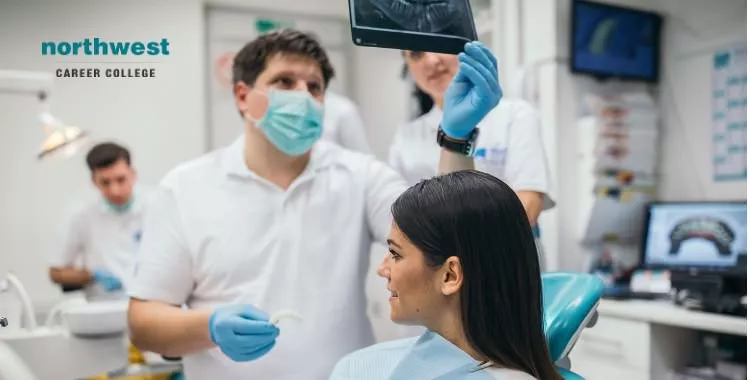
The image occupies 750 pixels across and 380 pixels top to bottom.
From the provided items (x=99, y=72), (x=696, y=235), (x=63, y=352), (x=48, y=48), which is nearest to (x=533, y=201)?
(x=99, y=72)

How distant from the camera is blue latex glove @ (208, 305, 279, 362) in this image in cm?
131

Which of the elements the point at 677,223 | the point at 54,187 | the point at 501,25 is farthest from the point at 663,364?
the point at 54,187

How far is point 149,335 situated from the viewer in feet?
5.06

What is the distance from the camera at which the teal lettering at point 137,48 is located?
1404 millimetres

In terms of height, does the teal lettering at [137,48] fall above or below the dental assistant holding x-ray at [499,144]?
above

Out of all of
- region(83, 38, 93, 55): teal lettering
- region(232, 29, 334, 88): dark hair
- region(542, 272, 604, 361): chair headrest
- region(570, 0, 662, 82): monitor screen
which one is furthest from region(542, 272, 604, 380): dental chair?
region(570, 0, 662, 82): monitor screen

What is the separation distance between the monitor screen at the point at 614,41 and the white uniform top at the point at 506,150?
1538mm

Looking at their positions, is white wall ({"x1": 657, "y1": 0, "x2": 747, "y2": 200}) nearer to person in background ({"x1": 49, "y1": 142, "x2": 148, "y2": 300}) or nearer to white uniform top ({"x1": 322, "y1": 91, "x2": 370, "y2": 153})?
white uniform top ({"x1": 322, "y1": 91, "x2": 370, "y2": 153})

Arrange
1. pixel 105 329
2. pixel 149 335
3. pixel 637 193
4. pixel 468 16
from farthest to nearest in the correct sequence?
pixel 637 193, pixel 105 329, pixel 149 335, pixel 468 16

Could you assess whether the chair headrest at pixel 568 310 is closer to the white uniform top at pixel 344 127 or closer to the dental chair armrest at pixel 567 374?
the dental chair armrest at pixel 567 374

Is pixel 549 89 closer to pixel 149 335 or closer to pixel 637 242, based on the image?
pixel 637 242

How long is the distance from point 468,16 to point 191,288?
88cm

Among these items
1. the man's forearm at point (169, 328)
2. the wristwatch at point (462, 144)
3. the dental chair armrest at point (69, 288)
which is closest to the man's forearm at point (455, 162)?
the wristwatch at point (462, 144)

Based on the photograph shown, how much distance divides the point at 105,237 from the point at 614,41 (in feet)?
8.88
